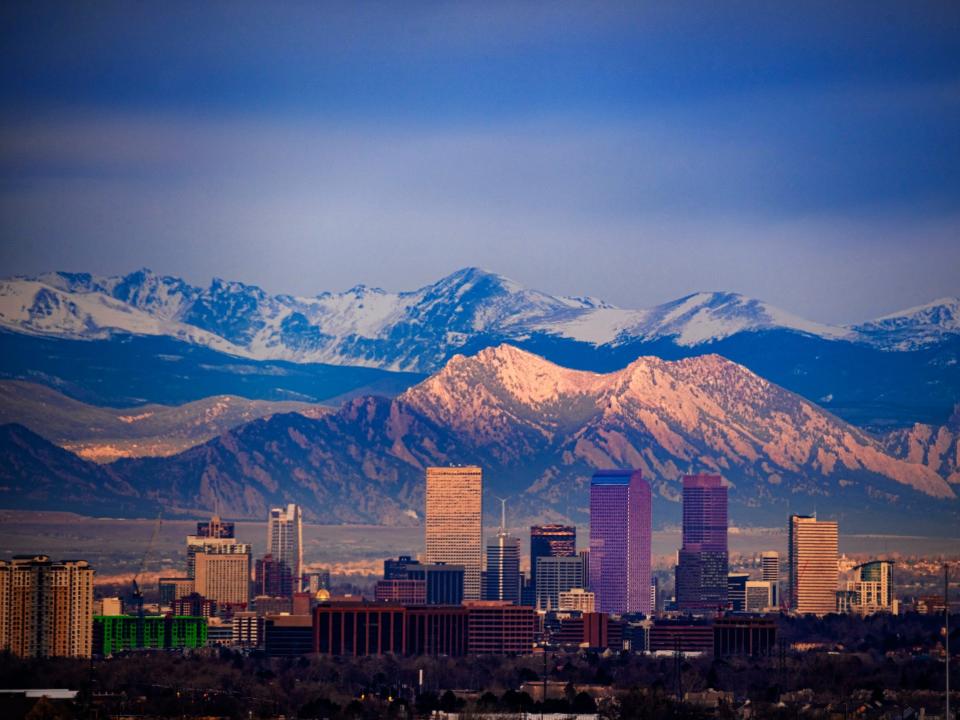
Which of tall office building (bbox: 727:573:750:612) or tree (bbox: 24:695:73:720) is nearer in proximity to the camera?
tree (bbox: 24:695:73:720)

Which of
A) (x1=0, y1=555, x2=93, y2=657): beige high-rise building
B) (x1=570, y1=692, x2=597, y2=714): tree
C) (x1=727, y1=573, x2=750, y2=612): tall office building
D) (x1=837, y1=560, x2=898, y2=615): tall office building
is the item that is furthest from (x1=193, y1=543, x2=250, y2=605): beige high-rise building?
(x1=570, y1=692, x2=597, y2=714): tree

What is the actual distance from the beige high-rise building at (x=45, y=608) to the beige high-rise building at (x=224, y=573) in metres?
45.8

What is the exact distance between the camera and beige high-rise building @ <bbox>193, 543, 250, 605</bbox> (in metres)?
184

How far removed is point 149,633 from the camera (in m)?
144

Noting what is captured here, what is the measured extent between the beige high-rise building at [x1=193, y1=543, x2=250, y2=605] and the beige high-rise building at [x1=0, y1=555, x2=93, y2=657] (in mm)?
45847

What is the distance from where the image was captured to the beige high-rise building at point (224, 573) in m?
184

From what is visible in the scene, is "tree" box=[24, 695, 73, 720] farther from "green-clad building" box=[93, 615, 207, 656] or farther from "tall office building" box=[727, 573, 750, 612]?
"tall office building" box=[727, 573, 750, 612]

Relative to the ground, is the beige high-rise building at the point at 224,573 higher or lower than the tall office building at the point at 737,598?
higher

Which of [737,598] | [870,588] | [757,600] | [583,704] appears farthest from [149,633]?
[757,600]

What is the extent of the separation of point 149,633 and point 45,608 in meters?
12.8

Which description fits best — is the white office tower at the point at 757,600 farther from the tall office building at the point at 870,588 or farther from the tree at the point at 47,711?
the tree at the point at 47,711

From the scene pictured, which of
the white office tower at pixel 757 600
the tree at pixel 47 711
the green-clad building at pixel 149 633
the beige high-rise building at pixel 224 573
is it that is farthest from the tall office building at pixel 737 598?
the tree at pixel 47 711

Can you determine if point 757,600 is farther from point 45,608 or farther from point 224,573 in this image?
point 45,608

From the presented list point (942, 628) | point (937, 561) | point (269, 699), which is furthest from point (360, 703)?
point (937, 561)
